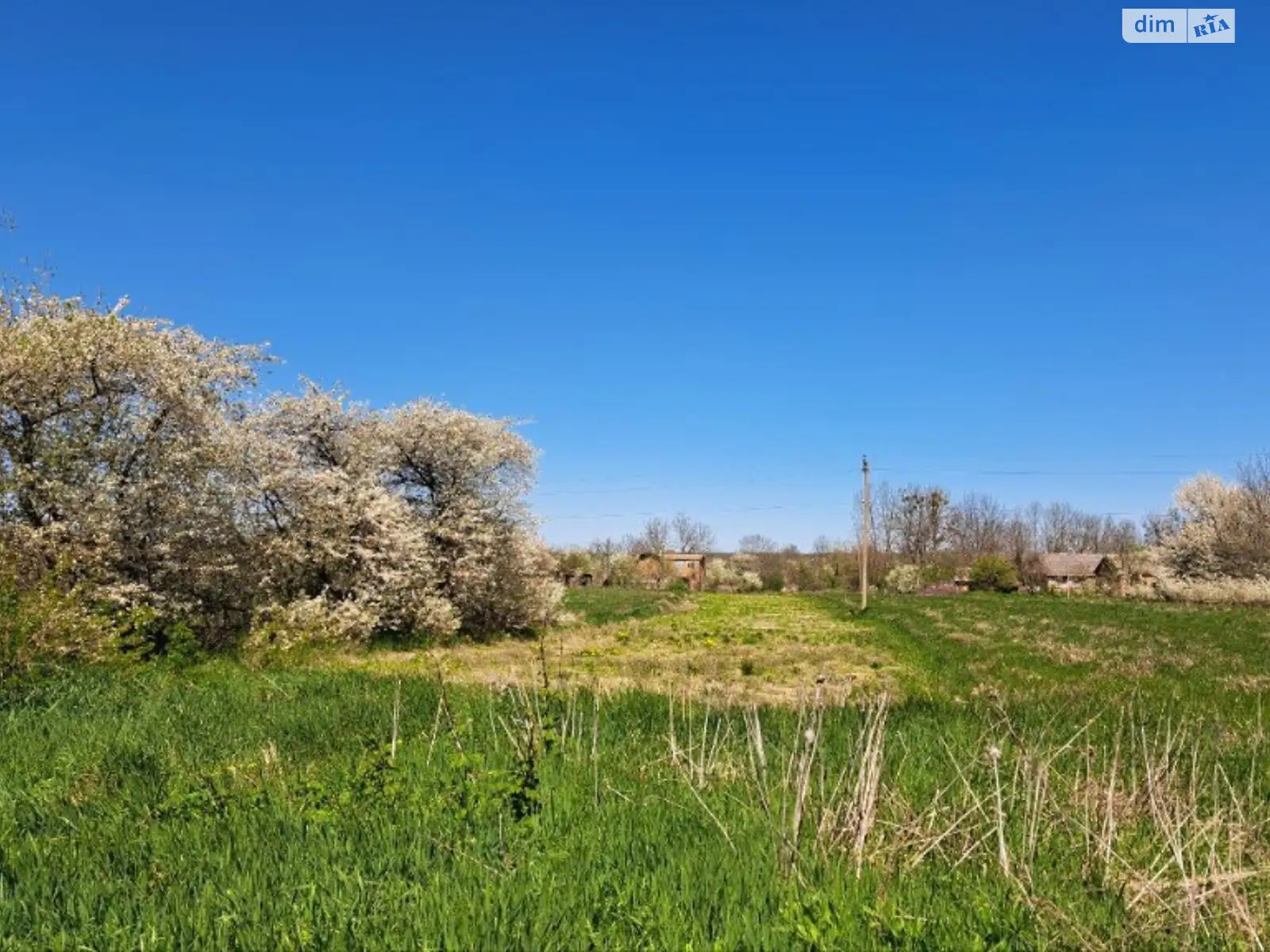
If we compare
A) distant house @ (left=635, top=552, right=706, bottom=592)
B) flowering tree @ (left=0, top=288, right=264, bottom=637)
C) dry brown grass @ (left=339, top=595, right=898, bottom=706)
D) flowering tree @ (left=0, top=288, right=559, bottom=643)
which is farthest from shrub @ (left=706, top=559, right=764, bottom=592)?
flowering tree @ (left=0, top=288, right=264, bottom=637)

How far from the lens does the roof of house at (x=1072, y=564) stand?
8056 cm

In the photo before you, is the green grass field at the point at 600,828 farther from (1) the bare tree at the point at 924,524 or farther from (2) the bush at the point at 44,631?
(1) the bare tree at the point at 924,524

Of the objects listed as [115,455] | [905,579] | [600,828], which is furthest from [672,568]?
[600,828]

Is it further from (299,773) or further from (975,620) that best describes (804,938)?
(975,620)

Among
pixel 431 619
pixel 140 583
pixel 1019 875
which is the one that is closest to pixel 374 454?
pixel 431 619

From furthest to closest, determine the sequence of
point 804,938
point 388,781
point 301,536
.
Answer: point 301,536 < point 388,781 < point 804,938

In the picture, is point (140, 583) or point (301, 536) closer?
point (140, 583)

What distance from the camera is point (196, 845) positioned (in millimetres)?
3758

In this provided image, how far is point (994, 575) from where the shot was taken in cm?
6319

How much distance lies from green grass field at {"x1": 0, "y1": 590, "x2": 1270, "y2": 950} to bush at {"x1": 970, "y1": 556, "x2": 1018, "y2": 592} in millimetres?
58386

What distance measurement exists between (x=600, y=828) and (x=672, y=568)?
242ft

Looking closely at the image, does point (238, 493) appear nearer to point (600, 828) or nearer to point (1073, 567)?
point (600, 828)

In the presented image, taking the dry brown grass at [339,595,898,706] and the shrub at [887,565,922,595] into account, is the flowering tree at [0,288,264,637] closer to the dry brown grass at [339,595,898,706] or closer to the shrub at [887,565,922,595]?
the dry brown grass at [339,595,898,706]

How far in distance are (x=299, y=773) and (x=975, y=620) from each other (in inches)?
1182
